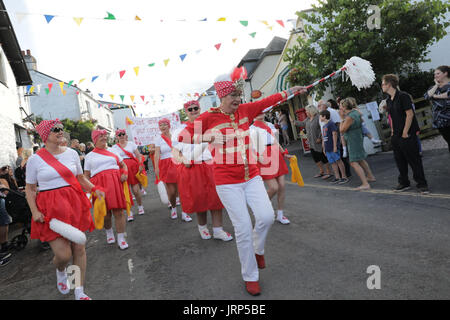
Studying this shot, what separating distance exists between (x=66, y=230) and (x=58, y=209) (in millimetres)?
256

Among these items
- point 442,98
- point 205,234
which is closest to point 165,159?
point 205,234

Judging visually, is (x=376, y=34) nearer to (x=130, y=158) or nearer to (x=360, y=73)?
(x=360, y=73)

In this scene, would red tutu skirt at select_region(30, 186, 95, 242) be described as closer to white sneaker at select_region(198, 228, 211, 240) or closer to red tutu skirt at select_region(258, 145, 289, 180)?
white sneaker at select_region(198, 228, 211, 240)

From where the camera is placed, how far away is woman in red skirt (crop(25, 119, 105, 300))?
11.1 feet

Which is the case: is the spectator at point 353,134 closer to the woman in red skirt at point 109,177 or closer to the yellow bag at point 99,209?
the woman in red skirt at point 109,177

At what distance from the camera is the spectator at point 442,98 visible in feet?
17.1

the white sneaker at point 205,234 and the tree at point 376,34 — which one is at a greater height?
the tree at point 376,34

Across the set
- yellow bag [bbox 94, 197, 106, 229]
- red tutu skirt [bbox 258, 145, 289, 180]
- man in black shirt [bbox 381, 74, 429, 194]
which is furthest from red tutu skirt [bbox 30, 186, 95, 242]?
man in black shirt [bbox 381, 74, 429, 194]

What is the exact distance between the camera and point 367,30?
11758mm

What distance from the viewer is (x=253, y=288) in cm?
295

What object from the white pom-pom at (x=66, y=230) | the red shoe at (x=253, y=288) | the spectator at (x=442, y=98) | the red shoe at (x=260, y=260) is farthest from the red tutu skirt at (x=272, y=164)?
the spectator at (x=442, y=98)

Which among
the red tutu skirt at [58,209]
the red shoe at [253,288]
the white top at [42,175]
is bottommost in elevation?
the red shoe at [253,288]

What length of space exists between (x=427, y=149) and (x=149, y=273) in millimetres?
9073

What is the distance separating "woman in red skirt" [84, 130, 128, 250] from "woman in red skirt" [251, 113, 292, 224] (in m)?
2.32
